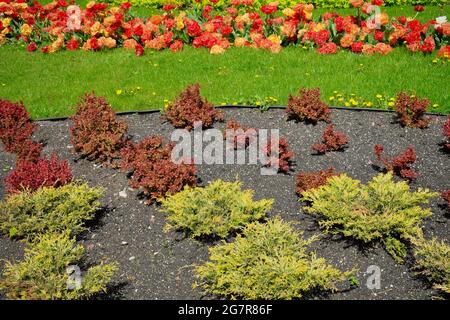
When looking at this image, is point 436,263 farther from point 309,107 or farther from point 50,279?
point 50,279

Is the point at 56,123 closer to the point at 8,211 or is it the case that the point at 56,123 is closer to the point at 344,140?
the point at 8,211

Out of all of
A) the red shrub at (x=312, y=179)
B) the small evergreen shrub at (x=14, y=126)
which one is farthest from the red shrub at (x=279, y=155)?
the small evergreen shrub at (x=14, y=126)

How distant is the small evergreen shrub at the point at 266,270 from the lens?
14.4ft

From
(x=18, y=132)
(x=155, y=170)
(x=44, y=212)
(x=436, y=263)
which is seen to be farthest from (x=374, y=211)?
(x=18, y=132)

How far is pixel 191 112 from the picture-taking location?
7.50 m

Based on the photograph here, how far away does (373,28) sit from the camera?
10.3 metres

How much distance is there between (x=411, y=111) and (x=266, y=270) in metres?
4.13

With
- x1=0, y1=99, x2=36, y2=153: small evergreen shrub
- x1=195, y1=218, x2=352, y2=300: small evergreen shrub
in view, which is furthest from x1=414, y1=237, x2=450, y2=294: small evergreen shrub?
x1=0, y1=99, x2=36, y2=153: small evergreen shrub

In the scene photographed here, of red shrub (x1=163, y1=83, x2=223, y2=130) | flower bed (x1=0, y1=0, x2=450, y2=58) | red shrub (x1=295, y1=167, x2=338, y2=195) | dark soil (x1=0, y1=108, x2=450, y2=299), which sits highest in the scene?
flower bed (x1=0, y1=0, x2=450, y2=58)

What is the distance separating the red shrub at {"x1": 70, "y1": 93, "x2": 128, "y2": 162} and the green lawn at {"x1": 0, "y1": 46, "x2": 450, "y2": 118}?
3.32 feet

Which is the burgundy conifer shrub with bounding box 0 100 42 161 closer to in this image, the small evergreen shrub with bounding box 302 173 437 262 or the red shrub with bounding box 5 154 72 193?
the red shrub with bounding box 5 154 72 193

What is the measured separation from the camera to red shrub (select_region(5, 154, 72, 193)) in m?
5.96

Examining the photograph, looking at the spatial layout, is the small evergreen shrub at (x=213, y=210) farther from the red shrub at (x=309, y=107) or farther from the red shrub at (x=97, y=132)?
the red shrub at (x=309, y=107)

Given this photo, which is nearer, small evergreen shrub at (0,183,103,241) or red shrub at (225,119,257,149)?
small evergreen shrub at (0,183,103,241)
